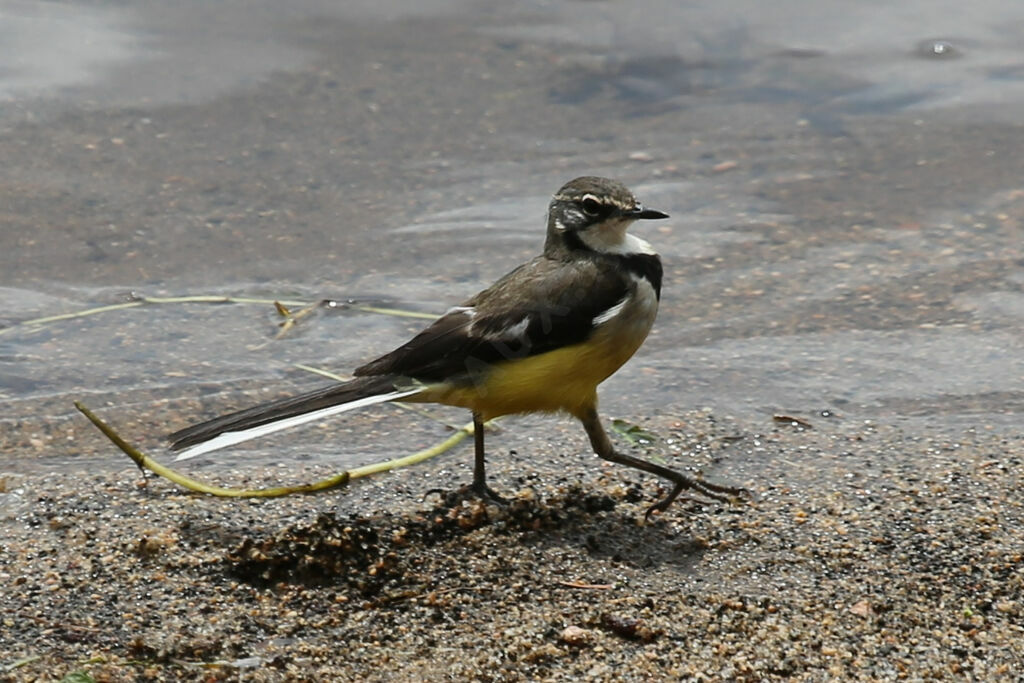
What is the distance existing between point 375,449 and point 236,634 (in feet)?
5.66

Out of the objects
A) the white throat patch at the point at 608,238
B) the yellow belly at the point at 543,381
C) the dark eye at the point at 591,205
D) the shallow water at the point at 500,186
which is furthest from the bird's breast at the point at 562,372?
the shallow water at the point at 500,186

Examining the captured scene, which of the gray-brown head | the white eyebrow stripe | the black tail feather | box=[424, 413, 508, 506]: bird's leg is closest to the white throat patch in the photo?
the gray-brown head

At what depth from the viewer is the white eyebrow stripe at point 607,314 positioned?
4910mm

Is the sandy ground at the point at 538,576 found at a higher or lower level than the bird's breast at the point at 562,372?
lower

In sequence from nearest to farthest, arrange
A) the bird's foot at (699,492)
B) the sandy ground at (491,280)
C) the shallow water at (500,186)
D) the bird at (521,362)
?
1. the sandy ground at (491,280)
2. the bird at (521,362)
3. the bird's foot at (699,492)
4. the shallow water at (500,186)

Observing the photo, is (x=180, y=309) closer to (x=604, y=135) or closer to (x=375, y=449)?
(x=375, y=449)

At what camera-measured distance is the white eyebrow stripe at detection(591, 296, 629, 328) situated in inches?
193

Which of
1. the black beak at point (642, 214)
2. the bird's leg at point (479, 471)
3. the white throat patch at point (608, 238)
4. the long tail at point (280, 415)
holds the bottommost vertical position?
the bird's leg at point (479, 471)

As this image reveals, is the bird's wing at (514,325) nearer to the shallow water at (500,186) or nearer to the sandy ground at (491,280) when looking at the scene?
the sandy ground at (491,280)

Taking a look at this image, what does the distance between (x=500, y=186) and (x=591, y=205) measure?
350 cm

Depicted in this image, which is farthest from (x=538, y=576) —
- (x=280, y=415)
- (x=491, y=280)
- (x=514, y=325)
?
(x=491, y=280)

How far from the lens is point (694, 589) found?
14.4 ft

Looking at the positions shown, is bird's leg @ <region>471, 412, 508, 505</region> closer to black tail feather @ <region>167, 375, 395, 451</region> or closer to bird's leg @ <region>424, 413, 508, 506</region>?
bird's leg @ <region>424, 413, 508, 506</region>

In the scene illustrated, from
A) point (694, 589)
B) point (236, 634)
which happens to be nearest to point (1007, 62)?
point (694, 589)
